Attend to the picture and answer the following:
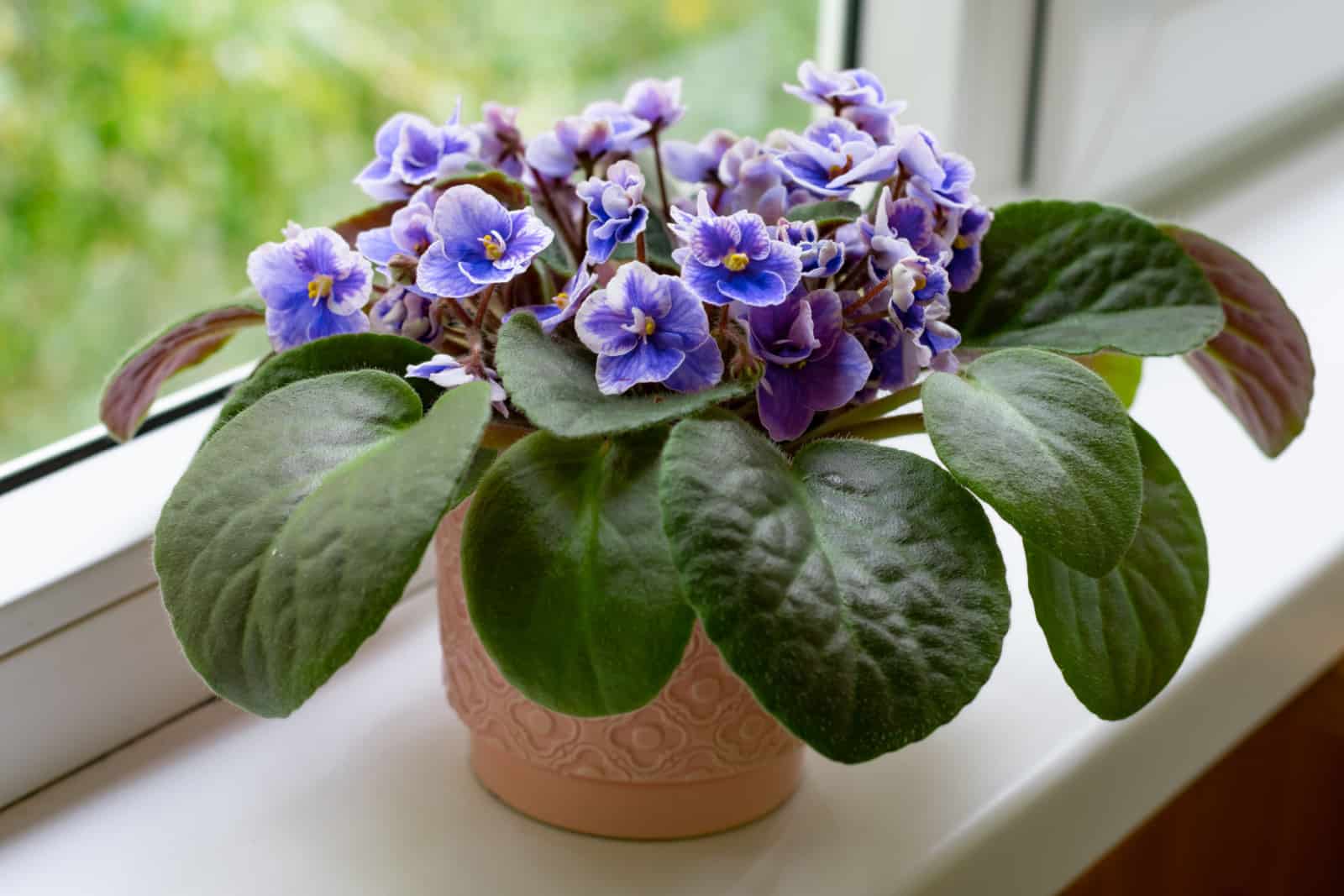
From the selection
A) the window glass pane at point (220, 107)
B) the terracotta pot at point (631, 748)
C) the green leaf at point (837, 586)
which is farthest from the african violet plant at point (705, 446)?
the window glass pane at point (220, 107)

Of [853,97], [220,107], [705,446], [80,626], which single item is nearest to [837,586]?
[705,446]

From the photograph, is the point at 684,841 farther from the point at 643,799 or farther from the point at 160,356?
the point at 160,356

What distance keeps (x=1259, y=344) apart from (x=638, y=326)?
1.10 ft

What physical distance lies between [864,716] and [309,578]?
0.19 metres

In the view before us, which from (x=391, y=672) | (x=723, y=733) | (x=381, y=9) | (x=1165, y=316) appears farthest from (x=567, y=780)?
(x=381, y=9)

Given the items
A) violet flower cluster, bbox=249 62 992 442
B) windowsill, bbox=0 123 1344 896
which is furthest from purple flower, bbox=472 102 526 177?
windowsill, bbox=0 123 1344 896

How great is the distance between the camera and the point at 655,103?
0.66 meters

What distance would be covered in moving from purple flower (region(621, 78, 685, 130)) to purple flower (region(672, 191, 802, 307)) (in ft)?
0.55

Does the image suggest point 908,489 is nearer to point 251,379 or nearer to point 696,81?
point 251,379

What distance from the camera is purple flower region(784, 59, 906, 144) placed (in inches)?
24.7

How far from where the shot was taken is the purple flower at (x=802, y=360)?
1.74ft

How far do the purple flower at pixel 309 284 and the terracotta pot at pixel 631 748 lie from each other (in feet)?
0.35

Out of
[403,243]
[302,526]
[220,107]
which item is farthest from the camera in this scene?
[220,107]

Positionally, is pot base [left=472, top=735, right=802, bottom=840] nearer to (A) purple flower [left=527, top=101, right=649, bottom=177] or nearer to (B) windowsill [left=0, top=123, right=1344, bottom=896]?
(B) windowsill [left=0, top=123, right=1344, bottom=896]
